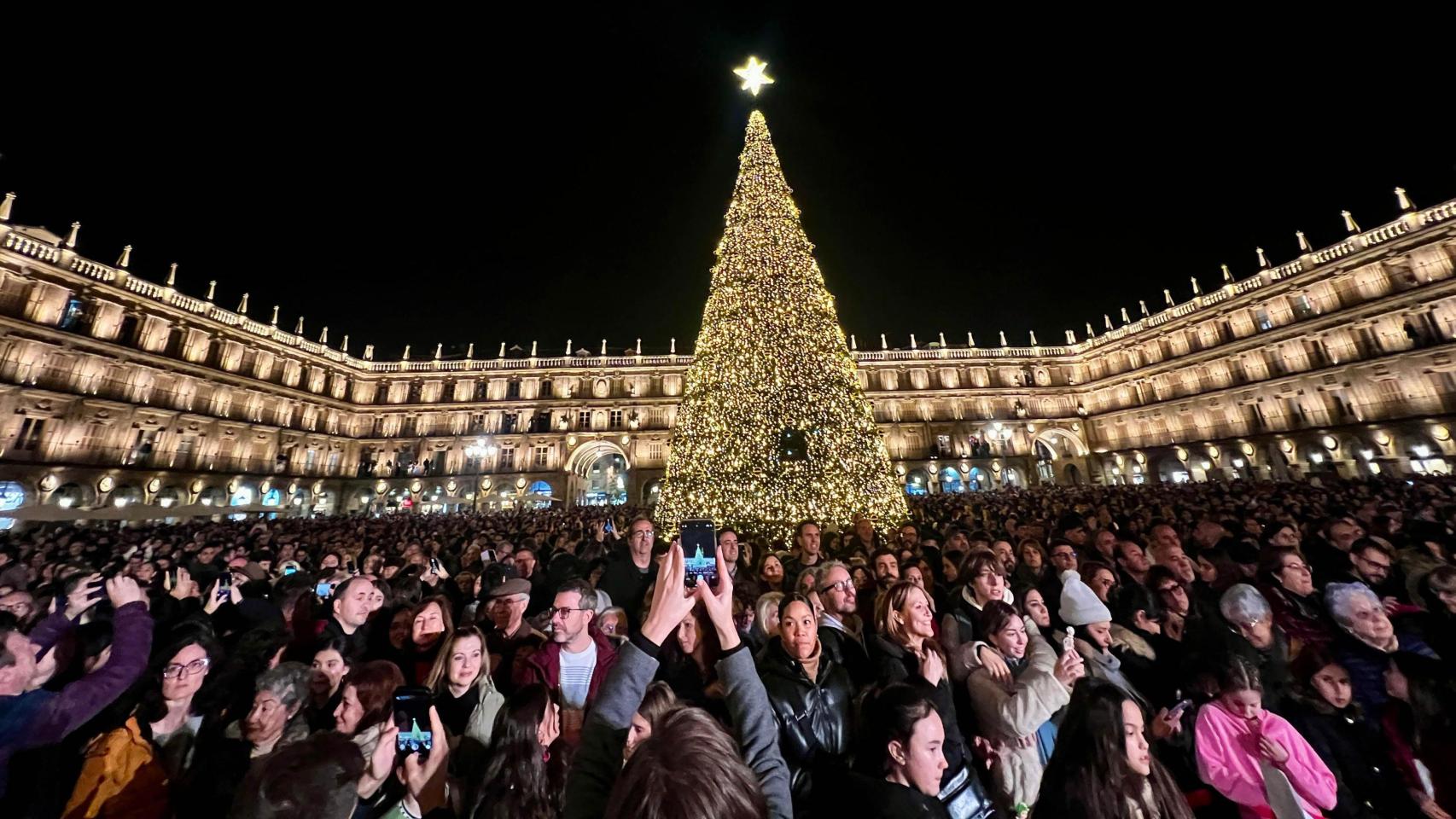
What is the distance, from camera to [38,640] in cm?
347

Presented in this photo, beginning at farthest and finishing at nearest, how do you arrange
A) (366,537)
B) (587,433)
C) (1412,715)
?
(587,433) < (366,537) < (1412,715)

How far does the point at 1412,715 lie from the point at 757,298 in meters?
11.4

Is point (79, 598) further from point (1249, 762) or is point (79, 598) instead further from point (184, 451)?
point (184, 451)

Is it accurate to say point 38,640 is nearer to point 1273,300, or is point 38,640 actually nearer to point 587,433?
point 587,433

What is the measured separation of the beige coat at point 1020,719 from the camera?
2.58 metres

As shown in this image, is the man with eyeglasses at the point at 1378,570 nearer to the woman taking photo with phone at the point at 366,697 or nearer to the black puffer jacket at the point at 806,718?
the black puffer jacket at the point at 806,718

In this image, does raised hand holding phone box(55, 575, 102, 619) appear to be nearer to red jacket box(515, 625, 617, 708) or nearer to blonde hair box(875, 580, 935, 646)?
red jacket box(515, 625, 617, 708)

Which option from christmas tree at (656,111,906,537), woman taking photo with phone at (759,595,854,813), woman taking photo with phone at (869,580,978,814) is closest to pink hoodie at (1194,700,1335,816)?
woman taking photo with phone at (869,580,978,814)

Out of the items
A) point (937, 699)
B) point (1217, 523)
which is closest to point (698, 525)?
point (937, 699)

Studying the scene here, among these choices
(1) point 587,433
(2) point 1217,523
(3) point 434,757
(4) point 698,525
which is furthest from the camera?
(1) point 587,433

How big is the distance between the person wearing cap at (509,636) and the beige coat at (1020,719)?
9.57 ft

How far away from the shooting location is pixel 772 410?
11.8m

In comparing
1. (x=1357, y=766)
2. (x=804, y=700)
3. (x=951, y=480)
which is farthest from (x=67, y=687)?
(x=951, y=480)

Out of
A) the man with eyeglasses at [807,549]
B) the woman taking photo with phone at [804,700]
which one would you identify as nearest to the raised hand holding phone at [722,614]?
the woman taking photo with phone at [804,700]
